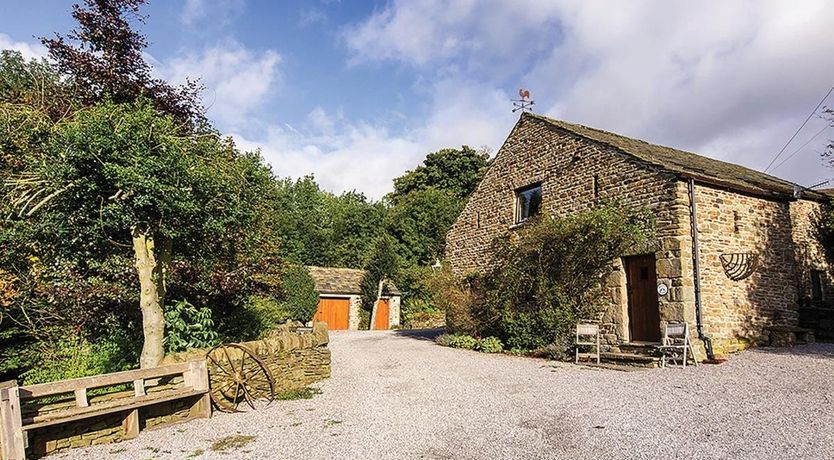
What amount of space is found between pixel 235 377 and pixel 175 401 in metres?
0.94

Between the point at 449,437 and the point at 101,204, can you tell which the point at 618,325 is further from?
the point at 101,204

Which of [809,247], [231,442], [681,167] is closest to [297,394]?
[231,442]

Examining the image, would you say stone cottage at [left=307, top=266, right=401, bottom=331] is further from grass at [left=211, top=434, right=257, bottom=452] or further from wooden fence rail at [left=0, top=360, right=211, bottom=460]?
grass at [left=211, top=434, right=257, bottom=452]

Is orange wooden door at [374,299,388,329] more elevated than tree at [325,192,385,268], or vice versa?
tree at [325,192,385,268]

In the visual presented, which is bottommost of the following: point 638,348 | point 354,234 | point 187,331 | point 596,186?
point 638,348

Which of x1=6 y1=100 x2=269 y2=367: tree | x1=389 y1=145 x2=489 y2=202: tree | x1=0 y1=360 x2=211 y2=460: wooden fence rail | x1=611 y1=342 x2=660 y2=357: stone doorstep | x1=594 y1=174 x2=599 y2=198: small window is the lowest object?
x1=611 y1=342 x2=660 y2=357: stone doorstep

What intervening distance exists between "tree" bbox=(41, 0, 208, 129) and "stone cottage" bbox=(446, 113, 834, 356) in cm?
1043

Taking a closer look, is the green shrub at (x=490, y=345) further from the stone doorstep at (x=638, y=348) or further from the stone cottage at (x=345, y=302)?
the stone cottage at (x=345, y=302)

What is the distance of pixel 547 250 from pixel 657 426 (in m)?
7.65

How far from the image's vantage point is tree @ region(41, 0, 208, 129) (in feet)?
35.7

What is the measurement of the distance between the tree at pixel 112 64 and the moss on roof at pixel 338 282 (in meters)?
15.9

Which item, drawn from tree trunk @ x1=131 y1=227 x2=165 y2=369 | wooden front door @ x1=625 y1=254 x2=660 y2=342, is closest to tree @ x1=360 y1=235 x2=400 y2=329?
wooden front door @ x1=625 y1=254 x2=660 y2=342

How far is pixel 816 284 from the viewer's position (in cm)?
1491

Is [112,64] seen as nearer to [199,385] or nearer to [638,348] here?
[199,385]
